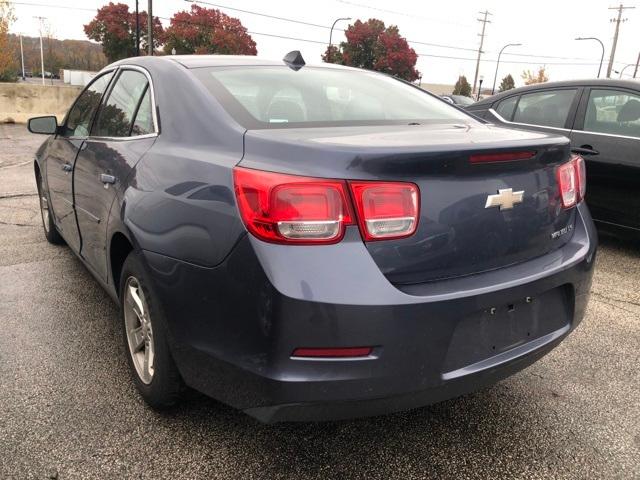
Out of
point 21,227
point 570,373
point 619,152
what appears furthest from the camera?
point 21,227

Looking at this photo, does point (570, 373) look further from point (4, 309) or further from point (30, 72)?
point (30, 72)

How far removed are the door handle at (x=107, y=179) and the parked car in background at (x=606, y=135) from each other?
369 centimetres

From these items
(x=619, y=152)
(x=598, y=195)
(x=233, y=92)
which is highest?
(x=233, y=92)

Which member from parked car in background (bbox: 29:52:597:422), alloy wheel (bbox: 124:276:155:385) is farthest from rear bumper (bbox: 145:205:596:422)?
alloy wheel (bbox: 124:276:155:385)

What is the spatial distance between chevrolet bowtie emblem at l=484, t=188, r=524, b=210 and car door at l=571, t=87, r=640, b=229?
130 inches

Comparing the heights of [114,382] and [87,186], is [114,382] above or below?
below

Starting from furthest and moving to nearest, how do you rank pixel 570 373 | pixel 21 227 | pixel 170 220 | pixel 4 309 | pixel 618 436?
pixel 21 227 → pixel 4 309 → pixel 570 373 → pixel 618 436 → pixel 170 220

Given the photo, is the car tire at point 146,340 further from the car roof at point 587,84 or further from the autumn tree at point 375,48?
the autumn tree at point 375,48

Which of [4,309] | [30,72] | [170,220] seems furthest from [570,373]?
[30,72]

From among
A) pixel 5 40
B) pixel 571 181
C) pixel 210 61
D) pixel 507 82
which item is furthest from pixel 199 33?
pixel 571 181

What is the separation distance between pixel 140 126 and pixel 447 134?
1441mm

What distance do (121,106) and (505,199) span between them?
6.93ft

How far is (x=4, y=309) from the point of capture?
3506mm

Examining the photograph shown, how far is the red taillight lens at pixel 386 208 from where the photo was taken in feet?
5.65
